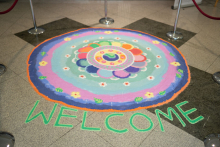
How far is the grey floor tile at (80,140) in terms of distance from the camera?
1725mm

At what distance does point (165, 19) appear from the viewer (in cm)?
415

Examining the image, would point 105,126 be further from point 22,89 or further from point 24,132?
point 22,89

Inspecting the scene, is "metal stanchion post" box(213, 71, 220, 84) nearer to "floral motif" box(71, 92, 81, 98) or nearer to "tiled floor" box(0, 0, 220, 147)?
"tiled floor" box(0, 0, 220, 147)

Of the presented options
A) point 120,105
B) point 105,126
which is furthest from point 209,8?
point 105,126

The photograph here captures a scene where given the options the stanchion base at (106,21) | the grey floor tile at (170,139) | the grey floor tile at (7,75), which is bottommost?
the grey floor tile at (170,139)

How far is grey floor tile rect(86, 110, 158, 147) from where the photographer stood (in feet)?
5.78

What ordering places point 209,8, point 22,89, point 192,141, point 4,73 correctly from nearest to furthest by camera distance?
point 192,141
point 22,89
point 4,73
point 209,8

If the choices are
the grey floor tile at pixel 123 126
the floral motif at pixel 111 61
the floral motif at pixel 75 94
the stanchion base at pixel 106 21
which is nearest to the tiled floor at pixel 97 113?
the grey floor tile at pixel 123 126

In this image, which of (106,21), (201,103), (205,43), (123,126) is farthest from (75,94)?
(205,43)

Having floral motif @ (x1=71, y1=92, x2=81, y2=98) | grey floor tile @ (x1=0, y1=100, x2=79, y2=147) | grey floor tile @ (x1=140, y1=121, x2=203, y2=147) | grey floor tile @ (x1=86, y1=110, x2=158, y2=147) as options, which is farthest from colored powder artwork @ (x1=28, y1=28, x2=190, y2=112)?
grey floor tile @ (x1=140, y1=121, x2=203, y2=147)

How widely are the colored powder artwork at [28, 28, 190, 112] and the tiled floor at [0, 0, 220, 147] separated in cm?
11

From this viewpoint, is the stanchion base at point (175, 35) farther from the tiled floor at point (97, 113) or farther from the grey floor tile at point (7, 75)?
the grey floor tile at point (7, 75)

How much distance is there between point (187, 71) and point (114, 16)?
214cm

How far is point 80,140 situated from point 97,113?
0.34 metres
